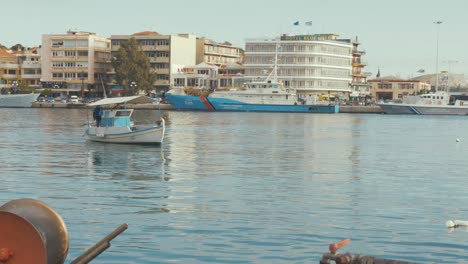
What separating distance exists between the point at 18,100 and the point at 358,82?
74.9 metres

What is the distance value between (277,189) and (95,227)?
8.92 metres

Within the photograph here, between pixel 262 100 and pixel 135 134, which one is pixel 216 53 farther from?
pixel 135 134

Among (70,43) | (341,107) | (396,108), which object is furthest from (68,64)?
(396,108)

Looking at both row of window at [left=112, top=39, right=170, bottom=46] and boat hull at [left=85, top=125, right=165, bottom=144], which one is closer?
boat hull at [left=85, top=125, right=165, bottom=144]

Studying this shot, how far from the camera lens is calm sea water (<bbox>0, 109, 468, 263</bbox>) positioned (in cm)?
1582

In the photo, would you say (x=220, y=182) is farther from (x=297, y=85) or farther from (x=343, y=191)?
(x=297, y=85)

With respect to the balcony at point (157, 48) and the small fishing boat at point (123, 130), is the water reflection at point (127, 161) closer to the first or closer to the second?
the small fishing boat at point (123, 130)

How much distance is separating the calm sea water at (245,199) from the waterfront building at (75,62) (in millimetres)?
113407

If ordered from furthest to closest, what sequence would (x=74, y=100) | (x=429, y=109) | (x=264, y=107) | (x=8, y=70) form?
(x=8, y=70)
(x=74, y=100)
(x=429, y=109)
(x=264, y=107)

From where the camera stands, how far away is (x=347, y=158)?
39.0 metres

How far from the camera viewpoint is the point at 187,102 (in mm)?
139375

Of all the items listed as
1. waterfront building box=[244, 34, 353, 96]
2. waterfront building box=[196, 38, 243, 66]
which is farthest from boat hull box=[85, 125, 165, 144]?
waterfront building box=[196, 38, 243, 66]

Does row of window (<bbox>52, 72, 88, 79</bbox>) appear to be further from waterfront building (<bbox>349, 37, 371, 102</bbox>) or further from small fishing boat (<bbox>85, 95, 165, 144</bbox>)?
small fishing boat (<bbox>85, 95, 165, 144</bbox>)

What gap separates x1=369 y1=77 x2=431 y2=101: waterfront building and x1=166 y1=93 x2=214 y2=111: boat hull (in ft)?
210
